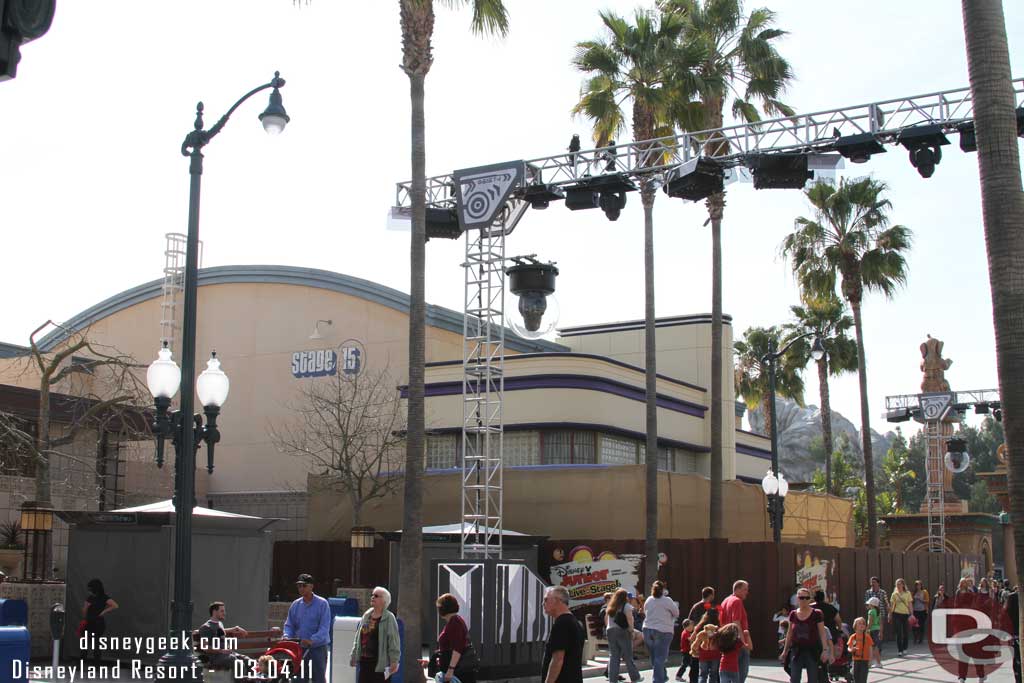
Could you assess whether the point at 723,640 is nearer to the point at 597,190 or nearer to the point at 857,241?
the point at 597,190

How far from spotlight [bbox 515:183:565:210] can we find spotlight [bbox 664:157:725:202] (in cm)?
227

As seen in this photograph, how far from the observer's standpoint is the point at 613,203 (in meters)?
20.9

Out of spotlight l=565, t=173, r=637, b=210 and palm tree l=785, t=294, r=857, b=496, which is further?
palm tree l=785, t=294, r=857, b=496

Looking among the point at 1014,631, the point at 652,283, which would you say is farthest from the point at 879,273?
the point at 1014,631

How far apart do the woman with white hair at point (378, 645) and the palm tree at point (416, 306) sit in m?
4.42

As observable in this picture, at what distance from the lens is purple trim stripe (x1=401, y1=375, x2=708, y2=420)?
96.9 feet

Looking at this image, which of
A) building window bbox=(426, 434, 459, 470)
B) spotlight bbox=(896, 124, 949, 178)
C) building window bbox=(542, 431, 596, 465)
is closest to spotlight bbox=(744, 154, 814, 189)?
spotlight bbox=(896, 124, 949, 178)

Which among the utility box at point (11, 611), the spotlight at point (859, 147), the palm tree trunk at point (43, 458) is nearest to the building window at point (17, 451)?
the palm tree trunk at point (43, 458)

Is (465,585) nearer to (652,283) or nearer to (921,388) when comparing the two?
(652,283)

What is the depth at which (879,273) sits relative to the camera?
116ft

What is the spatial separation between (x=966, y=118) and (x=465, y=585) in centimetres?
1107

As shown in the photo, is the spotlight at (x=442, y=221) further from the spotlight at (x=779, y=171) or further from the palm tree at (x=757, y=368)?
the palm tree at (x=757, y=368)

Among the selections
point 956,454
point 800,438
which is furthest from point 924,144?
point 800,438

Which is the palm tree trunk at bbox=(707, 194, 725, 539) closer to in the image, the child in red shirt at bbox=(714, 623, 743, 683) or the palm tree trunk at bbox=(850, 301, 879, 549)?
the palm tree trunk at bbox=(850, 301, 879, 549)
